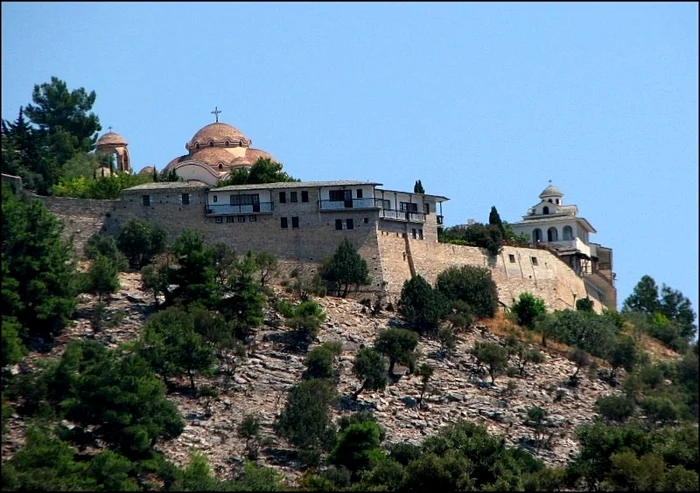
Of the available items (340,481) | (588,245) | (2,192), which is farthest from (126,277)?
(588,245)

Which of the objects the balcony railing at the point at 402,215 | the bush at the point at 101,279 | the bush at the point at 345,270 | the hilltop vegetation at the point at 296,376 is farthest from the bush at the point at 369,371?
the balcony railing at the point at 402,215

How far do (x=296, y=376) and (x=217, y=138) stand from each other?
81.3 ft

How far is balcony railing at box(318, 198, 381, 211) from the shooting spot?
7806 centimetres

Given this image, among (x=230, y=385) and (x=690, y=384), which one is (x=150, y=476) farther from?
(x=690, y=384)

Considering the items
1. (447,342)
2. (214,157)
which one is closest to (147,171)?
(214,157)

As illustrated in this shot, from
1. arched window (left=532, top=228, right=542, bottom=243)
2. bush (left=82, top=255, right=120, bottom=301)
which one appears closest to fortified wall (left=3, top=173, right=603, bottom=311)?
bush (left=82, top=255, right=120, bottom=301)

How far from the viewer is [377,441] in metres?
63.1

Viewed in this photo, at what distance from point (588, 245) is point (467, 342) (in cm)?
2081

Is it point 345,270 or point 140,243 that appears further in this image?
point 345,270

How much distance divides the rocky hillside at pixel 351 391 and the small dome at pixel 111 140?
19912mm

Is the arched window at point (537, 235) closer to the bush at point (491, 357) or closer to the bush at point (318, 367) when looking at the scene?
the bush at point (491, 357)

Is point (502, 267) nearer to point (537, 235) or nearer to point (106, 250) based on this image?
point (537, 235)

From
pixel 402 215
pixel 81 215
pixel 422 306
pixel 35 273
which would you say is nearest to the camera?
pixel 35 273

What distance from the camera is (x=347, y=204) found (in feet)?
257
